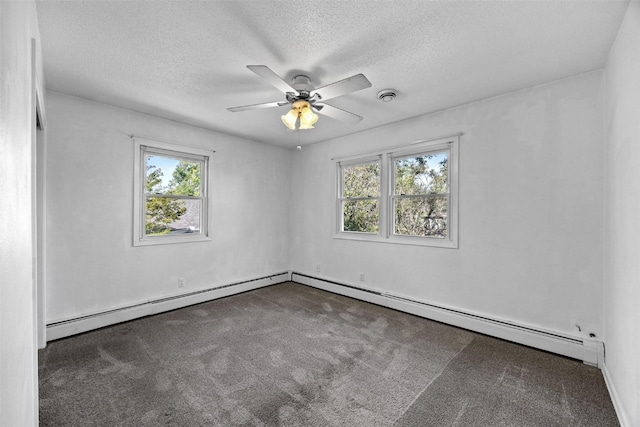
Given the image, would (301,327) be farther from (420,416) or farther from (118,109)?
(118,109)

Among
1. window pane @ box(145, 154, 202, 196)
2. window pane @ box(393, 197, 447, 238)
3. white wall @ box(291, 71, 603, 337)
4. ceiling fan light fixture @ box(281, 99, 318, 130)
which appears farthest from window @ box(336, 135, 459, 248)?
window pane @ box(145, 154, 202, 196)

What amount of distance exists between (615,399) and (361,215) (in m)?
3.06

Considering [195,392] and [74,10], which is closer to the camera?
[74,10]

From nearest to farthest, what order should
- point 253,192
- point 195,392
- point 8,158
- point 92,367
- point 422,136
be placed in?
point 8,158 < point 195,392 < point 92,367 < point 422,136 < point 253,192

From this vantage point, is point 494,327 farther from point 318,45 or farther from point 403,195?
point 318,45

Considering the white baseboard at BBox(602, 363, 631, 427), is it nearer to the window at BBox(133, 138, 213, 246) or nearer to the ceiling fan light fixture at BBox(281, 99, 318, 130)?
the ceiling fan light fixture at BBox(281, 99, 318, 130)

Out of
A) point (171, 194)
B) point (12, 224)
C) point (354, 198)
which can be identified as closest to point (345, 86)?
point (12, 224)

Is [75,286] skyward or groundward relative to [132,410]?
skyward

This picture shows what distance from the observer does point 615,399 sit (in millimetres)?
1943

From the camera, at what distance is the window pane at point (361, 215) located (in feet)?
13.9

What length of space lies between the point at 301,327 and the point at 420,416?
1.62 m

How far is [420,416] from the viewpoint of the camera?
6.11ft

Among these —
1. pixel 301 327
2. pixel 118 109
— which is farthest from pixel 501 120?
pixel 118 109

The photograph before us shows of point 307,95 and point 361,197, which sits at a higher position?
point 307,95
